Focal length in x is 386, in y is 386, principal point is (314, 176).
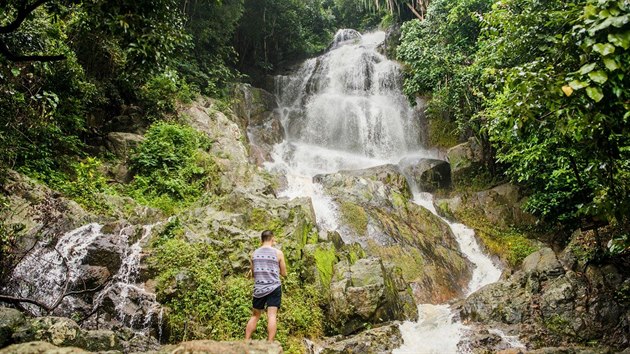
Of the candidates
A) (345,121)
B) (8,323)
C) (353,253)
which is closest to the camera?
(8,323)

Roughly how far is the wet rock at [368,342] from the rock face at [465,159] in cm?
1154

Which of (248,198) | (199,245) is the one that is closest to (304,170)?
(248,198)

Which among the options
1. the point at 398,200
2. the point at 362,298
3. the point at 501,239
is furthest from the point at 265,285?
the point at 501,239

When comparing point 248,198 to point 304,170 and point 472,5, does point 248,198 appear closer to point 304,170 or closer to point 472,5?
point 304,170

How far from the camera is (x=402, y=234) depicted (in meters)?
12.6

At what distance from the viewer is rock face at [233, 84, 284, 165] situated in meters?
18.7

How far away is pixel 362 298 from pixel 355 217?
4.99 metres

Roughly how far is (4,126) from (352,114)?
16807mm

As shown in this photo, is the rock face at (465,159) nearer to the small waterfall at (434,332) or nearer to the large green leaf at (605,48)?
the small waterfall at (434,332)

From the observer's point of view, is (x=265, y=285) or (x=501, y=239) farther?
(x=501, y=239)

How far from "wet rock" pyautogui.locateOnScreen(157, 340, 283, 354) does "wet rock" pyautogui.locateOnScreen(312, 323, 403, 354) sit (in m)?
3.48

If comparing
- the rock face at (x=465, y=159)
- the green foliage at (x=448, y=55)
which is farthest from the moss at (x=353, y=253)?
the rock face at (x=465, y=159)

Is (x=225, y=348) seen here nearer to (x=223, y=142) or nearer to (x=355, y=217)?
(x=355, y=217)

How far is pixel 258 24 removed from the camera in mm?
23266
